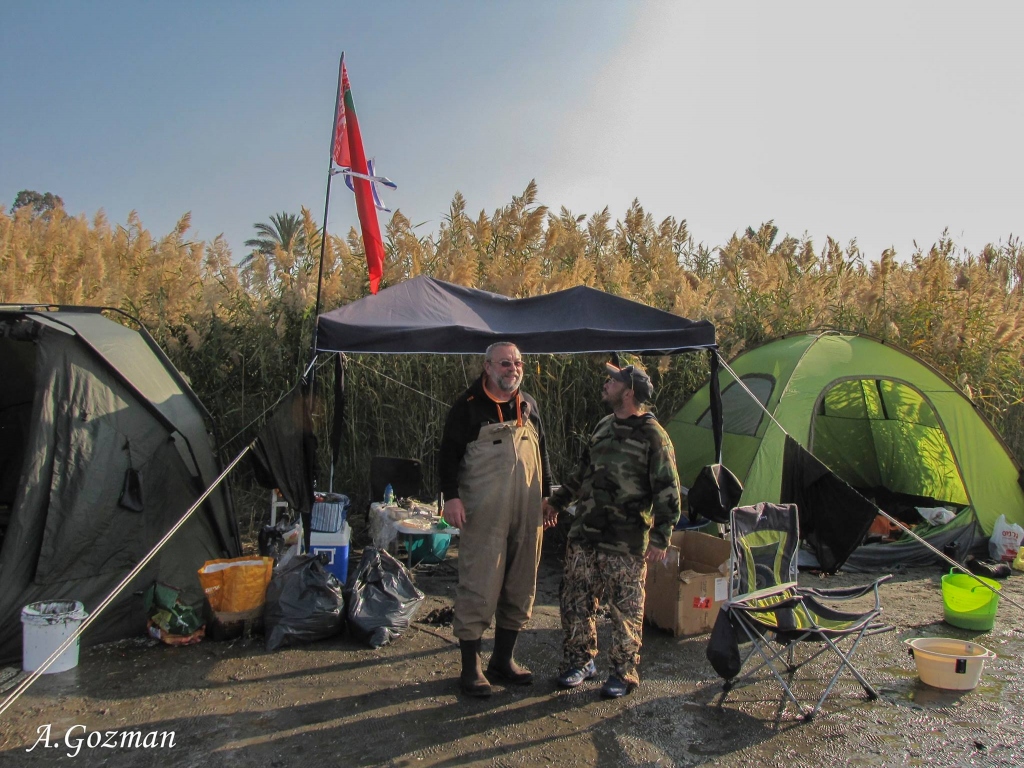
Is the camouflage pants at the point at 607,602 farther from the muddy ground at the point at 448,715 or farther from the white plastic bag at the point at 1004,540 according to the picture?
the white plastic bag at the point at 1004,540

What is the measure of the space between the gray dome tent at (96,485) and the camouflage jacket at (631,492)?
9.31ft

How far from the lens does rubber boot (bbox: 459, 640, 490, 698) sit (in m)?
4.04

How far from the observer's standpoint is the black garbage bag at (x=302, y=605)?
15.6 feet

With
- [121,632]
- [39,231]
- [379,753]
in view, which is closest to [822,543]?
[379,753]

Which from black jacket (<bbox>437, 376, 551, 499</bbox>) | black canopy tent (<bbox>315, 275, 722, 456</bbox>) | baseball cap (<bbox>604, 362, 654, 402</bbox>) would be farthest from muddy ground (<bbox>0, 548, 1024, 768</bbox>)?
black canopy tent (<bbox>315, 275, 722, 456</bbox>)

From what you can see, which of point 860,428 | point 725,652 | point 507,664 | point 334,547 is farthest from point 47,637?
point 860,428

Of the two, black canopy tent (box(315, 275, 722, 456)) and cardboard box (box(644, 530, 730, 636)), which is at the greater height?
black canopy tent (box(315, 275, 722, 456))

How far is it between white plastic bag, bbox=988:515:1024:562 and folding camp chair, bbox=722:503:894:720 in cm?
296

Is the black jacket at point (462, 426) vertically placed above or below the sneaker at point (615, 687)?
above

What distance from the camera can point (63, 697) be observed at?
3.98m

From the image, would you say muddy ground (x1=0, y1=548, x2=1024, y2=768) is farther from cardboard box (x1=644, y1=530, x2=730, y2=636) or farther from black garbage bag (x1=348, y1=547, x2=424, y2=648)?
cardboard box (x1=644, y1=530, x2=730, y2=636)

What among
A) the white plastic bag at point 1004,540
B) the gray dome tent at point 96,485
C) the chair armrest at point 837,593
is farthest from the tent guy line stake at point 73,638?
the white plastic bag at point 1004,540

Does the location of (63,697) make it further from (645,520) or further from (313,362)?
(645,520)

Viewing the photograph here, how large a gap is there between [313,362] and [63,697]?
8.34 feet
